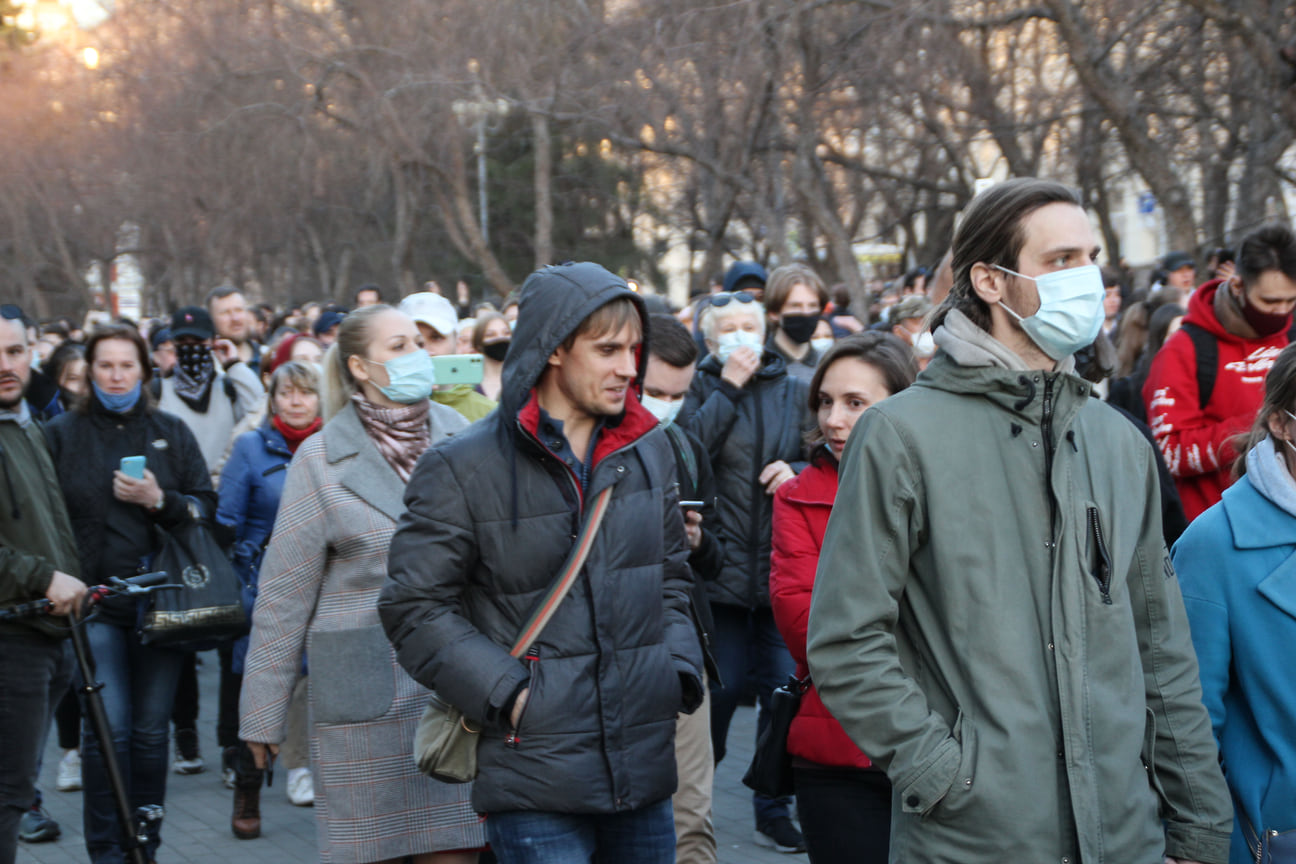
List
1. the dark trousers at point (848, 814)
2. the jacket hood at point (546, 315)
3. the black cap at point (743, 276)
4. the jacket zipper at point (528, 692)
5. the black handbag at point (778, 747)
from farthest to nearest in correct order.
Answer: the black cap at point (743, 276) < the black handbag at point (778, 747) < the dark trousers at point (848, 814) < the jacket hood at point (546, 315) < the jacket zipper at point (528, 692)

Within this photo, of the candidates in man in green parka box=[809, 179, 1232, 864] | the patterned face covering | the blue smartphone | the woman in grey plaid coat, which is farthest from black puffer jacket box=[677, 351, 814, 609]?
the patterned face covering

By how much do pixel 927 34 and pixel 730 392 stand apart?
1186 cm

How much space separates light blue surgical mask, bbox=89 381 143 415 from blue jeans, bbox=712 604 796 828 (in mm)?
2460

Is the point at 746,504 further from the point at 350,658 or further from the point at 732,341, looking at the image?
the point at 350,658

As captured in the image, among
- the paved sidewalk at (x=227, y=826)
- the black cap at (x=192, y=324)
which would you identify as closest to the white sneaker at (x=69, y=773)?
the paved sidewalk at (x=227, y=826)

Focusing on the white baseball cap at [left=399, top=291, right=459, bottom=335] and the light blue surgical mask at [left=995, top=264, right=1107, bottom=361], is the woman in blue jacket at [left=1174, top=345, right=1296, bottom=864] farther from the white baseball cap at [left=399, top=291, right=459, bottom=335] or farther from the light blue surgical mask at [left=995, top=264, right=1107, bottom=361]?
the white baseball cap at [left=399, top=291, right=459, bottom=335]

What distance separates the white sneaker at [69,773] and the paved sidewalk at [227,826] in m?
0.05

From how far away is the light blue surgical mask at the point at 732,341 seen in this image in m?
6.00

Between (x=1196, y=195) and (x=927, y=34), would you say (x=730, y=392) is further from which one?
(x=1196, y=195)

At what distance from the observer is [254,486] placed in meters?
6.61

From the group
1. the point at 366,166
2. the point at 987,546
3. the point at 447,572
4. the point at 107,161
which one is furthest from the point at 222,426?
the point at 107,161

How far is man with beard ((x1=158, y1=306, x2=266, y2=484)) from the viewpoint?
8.12m

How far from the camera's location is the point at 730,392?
579 cm

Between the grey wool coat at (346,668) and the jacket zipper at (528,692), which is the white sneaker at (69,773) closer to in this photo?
the grey wool coat at (346,668)
